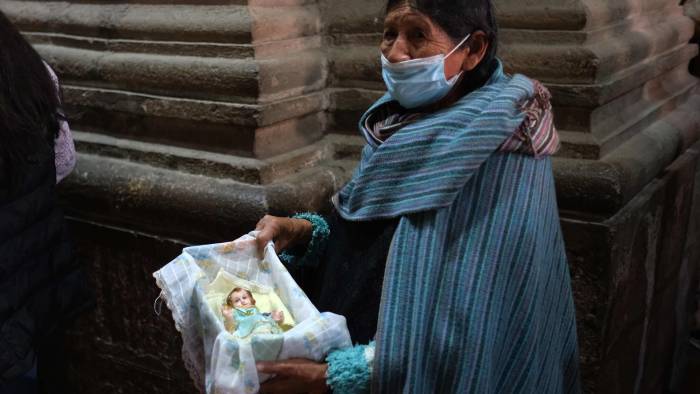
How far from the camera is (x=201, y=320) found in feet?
4.57

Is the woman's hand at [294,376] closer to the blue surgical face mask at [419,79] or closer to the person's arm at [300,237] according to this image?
the person's arm at [300,237]

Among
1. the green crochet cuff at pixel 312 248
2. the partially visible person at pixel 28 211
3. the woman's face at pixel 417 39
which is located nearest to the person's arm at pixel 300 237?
the green crochet cuff at pixel 312 248

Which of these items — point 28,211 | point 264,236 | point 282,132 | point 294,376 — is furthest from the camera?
point 282,132

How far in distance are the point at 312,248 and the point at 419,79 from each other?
0.52 metres

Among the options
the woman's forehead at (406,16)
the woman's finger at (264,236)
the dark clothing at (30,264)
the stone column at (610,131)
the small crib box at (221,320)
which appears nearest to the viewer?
the small crib box at (221,320)

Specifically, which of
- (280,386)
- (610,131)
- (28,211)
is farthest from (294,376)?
(610,131)

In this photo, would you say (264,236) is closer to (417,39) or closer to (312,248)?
(312,248)

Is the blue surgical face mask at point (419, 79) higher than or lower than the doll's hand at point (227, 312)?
higher

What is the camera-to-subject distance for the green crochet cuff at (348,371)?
4.38ft

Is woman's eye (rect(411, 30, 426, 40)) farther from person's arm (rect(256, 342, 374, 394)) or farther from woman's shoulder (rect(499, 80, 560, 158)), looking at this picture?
person's arm (rect(256, 342, 374, 394))

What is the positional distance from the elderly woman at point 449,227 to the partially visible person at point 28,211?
882mm

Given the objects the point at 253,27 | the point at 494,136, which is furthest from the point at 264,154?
the point at 494,136

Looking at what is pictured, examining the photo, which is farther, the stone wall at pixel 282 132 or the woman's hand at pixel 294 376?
the stone wall at pixel 282 132

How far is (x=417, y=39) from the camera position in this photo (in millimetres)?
1416
